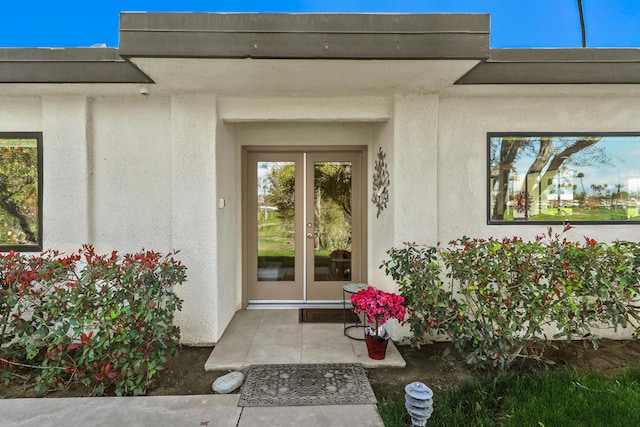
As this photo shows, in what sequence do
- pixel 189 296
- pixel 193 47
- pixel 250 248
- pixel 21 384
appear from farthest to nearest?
pixel 250 248, pixel 189 296, pixel 21 384, pixel 193 47

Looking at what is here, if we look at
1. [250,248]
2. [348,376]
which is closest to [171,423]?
[348,376]

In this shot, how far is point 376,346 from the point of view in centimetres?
367

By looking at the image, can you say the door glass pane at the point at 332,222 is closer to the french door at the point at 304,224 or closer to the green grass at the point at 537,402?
the french door at the point at 304,224

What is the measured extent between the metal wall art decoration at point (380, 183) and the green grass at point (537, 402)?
235cm

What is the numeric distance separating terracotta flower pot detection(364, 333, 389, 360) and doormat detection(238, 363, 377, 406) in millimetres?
205

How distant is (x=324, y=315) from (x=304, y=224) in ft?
4.87

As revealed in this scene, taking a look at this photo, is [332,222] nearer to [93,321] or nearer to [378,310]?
[378,310]

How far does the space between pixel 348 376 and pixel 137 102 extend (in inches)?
160

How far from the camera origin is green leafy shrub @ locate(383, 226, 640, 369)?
10.5 feet

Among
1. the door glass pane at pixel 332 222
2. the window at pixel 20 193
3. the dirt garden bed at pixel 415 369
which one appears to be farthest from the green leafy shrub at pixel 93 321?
the door glass pane at pixel 332 222

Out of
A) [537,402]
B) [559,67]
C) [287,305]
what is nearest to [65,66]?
[287,305]

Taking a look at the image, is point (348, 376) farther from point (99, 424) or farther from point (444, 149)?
point (444, 149)

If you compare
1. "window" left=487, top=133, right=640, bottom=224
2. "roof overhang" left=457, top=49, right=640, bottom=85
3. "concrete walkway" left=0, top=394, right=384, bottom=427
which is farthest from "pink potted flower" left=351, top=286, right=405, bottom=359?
"roof overhang" left=457, top=49, right=640, bottom=85

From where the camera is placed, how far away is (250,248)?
5.61 metres
